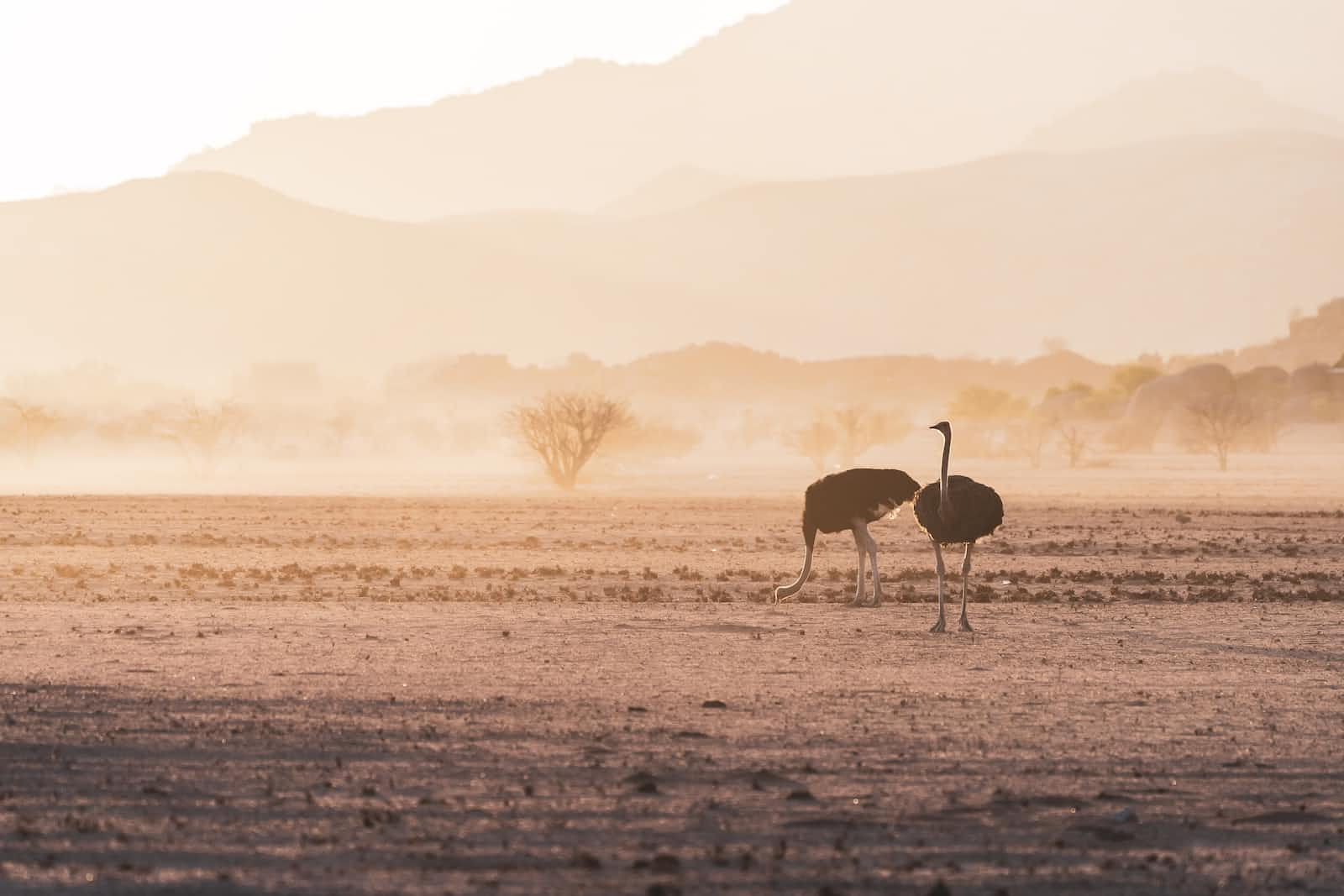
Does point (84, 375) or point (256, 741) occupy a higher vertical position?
point (84, 375)

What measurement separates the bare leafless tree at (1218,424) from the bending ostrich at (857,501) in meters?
76.9

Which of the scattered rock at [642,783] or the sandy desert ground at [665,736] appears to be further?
the scattered rock at [642,783]

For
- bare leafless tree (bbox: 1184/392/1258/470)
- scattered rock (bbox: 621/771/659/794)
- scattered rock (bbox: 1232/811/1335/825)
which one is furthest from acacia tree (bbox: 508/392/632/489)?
scattered rock (bbox: 1232/811/1335/825)

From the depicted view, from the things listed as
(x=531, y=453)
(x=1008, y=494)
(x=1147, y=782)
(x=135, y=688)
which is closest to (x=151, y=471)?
(x=531, y=453)

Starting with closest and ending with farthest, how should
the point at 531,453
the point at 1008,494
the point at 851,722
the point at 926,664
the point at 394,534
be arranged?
1. the point at 851,722
2. the point at 926,664
3. the point at 394,534
4. the point at 1008,494
5. the point at 531,453

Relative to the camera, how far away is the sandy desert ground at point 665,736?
9.65 m

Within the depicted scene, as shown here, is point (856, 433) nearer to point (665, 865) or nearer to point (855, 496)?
point (855, 496)

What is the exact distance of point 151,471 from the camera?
101 metres

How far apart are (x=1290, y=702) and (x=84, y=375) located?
6697 inches

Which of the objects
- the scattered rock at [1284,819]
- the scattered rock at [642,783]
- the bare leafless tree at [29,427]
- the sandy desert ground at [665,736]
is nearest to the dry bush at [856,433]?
the bare leafless tree at [29,427]

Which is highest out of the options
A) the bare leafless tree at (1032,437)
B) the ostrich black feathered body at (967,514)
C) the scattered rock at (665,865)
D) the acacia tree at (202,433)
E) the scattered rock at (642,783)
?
the bare leafless tree at (1032,437)

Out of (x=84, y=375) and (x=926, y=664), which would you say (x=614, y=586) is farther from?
(x=84, y=375)

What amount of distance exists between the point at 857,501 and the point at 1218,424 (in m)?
95.6

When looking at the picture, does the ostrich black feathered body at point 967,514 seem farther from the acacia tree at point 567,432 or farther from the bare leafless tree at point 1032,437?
the bare leafless tree at point 1032,437
